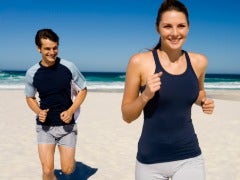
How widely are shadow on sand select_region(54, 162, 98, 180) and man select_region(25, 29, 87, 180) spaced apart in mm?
1825

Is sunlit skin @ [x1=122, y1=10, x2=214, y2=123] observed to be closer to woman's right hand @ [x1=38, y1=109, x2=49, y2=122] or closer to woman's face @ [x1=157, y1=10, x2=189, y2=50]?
woman's face @ [x1=157, y1=10, x2=189, y2=50]

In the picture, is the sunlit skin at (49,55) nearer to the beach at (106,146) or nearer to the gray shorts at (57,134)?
the gray shorts at (57,134)

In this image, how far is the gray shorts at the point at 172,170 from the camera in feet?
8.63

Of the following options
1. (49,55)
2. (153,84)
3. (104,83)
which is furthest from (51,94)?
(104,83)

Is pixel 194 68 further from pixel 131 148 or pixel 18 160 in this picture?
pixel 131 148

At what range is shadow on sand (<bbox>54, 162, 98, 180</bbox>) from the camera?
6652mm

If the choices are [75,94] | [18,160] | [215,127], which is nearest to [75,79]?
[75,94]

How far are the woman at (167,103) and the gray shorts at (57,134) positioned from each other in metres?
2.23

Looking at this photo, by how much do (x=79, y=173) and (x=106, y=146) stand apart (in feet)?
7.06

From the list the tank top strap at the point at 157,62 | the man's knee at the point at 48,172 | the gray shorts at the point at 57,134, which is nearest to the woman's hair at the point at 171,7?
the tank top strap at the point at 157,62

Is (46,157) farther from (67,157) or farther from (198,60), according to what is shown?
(198,60)

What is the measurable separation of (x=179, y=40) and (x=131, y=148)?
6498mm

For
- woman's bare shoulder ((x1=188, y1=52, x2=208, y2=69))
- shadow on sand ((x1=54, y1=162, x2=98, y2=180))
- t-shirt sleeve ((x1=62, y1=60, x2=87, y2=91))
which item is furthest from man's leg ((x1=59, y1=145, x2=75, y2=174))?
woman's bare shoulder ((x1=188, y1=52, x2=208, y2=69))

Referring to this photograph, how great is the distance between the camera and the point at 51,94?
4672 mm
